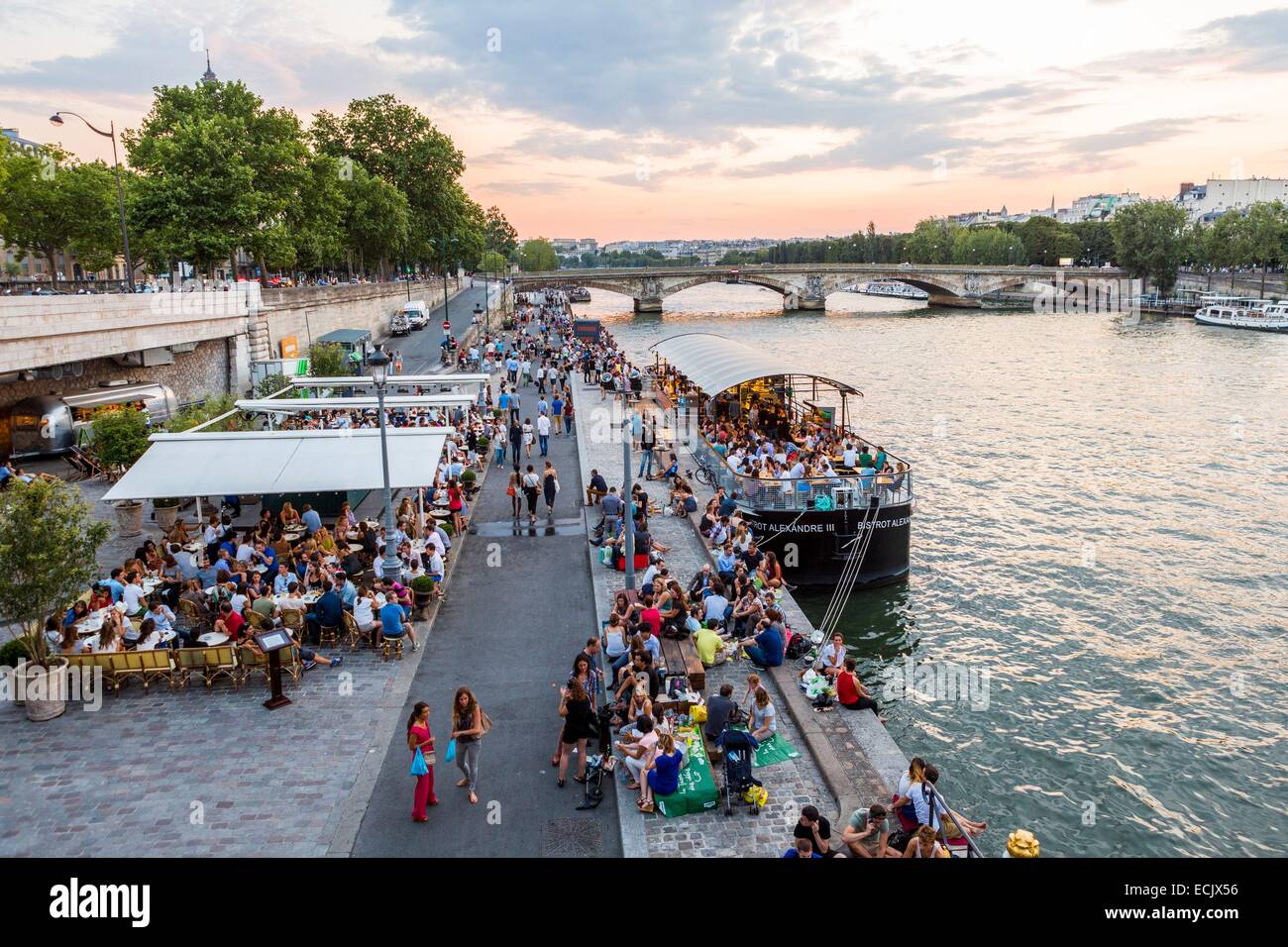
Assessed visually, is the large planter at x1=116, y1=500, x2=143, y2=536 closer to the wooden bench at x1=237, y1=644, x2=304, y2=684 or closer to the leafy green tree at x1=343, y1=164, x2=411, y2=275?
the wooden bench at x1=237, y1=644, x2=304, y2=684

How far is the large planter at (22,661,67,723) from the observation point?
10789 millimetres

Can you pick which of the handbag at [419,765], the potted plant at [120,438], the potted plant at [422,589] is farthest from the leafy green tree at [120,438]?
the handbag at [419,765]

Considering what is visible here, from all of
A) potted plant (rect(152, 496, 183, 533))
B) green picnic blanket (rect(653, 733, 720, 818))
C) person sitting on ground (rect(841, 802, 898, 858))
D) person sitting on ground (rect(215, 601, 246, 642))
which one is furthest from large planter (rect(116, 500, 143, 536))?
person sitting on ground (rect(841, 802, 898, 858))

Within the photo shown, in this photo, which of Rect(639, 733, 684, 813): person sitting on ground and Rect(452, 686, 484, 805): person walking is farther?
Rect(452, 686, 484, 805): person walking

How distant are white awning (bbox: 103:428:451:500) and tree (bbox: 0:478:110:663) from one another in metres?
3.97

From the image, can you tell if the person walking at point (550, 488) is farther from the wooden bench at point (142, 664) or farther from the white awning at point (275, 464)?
the wooden bench at point (142, 664)

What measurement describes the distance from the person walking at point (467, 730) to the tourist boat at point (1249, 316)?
81487 millimetres

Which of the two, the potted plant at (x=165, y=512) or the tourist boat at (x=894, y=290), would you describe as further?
the tourist boat at (x=894, y=290)

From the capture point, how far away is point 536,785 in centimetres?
932

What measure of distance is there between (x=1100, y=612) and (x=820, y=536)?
6.04 meters

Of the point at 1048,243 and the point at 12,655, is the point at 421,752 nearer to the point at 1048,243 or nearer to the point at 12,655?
the point at 12,655

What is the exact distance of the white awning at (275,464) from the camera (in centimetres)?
1556

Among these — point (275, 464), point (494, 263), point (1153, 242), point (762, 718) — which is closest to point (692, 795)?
point (762, 718)
